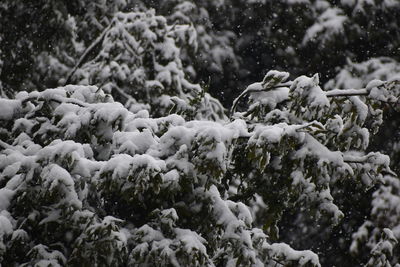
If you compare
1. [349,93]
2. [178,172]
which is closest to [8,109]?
[178,172]

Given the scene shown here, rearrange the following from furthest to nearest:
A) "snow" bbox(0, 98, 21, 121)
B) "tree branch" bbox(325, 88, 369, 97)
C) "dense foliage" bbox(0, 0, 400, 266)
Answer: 1. "snow" bbox(0, 98, 21, 121)
2. "tree branch" bbox(325, 88, 369, 97)
3. "dense foliage" bbox(0, 0, 400, 266)

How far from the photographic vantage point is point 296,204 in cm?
277

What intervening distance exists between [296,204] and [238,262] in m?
0.56

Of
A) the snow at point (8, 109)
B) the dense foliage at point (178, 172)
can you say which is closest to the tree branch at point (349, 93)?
the dense foliage at point (178, 172)

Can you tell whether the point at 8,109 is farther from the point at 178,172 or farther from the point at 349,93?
the point at 349,93

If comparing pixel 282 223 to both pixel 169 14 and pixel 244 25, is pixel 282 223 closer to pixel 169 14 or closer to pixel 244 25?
pixel 244 25

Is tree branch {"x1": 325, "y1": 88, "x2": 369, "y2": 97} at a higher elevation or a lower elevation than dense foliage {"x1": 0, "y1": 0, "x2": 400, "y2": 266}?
higher

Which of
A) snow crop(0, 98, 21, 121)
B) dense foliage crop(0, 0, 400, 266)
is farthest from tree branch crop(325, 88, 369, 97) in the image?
snow crop(0, 98, 21, 121)

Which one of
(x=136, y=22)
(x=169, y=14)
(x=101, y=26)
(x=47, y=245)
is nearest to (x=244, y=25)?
(x=169, y=14)

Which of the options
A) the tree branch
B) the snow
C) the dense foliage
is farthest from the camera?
the snow

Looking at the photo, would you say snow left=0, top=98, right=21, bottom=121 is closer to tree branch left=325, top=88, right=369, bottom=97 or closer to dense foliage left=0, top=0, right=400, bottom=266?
dense foliage left=0, top=0, right=400, bottom=266

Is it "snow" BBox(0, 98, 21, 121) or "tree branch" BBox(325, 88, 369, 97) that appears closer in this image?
"tree branch" BBox(325, 88, 369, 97)

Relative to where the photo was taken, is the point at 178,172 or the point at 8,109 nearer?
the point at 178,172

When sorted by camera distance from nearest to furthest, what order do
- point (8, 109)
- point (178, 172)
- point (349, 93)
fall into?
1. point (178, 172)
2. point (349, 93)
3. point (8, 109)
